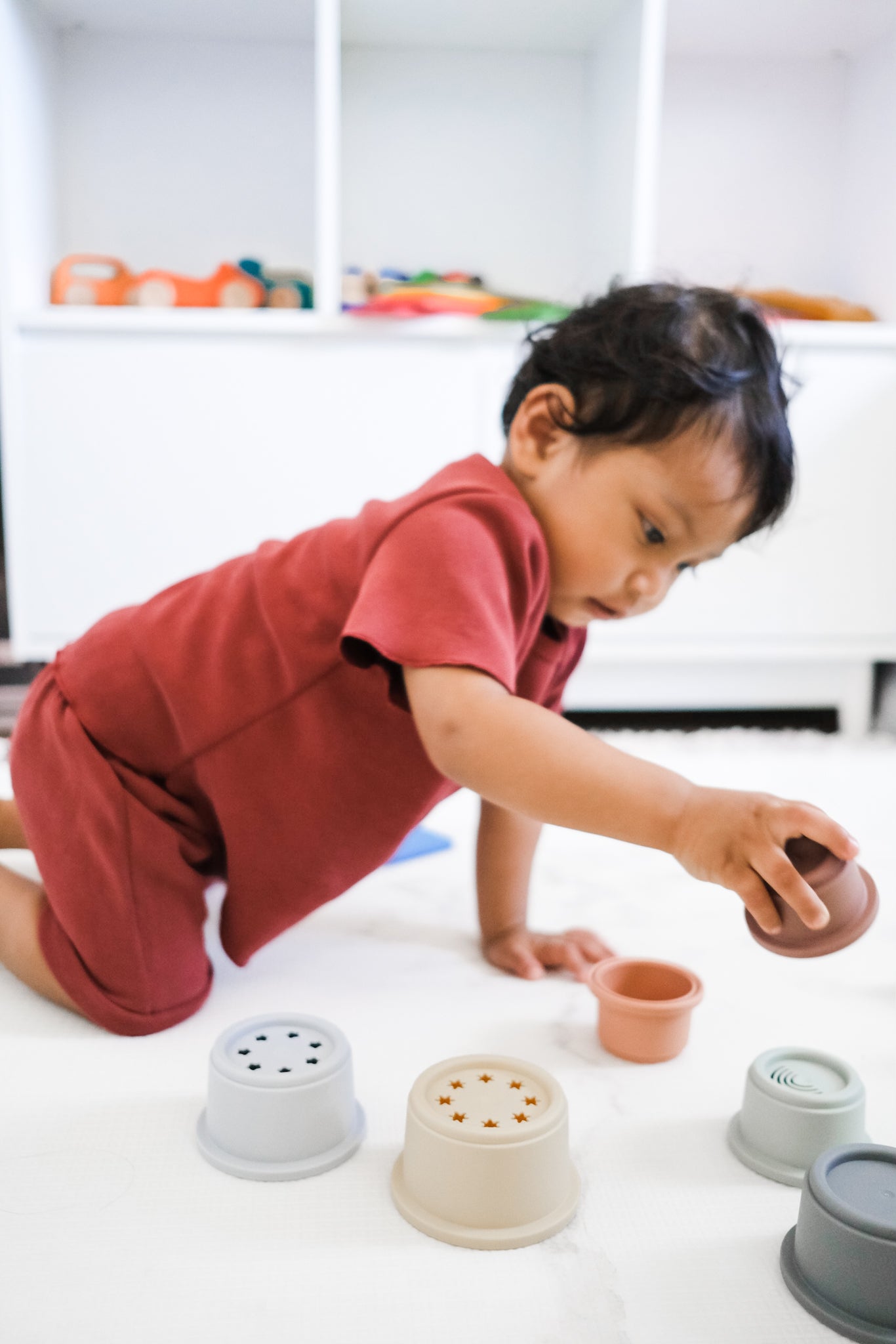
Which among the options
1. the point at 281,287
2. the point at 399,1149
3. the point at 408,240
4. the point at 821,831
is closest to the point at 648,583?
the point at 821,831

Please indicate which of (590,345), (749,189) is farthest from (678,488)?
Result: (749,189)

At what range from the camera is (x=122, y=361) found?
1.49 metres

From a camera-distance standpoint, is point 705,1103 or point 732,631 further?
point 732,631

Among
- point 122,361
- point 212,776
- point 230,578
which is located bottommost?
point 212,776

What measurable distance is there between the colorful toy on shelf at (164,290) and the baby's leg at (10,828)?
0.82 m

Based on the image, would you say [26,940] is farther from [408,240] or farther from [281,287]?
[408,240]

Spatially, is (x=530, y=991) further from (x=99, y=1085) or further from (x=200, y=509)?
(x=200, y=509)

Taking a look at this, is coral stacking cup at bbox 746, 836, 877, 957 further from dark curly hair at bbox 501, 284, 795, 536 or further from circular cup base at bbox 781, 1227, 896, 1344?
dark curly hair at bbox 501, 284, 795, 536

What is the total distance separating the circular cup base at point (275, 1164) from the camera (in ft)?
1.95

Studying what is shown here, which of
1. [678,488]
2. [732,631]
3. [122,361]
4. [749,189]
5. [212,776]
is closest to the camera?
[678,488]

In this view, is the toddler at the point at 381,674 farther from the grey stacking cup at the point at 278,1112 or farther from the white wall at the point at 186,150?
the white wall at the point at 186,150

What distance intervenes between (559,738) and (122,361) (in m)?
1.11

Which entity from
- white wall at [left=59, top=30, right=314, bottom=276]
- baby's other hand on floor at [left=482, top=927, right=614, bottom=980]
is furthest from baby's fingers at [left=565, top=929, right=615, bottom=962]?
white wall at [left=59, top=30, right=314, bottom=276]

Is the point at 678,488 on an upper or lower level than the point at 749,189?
lower
